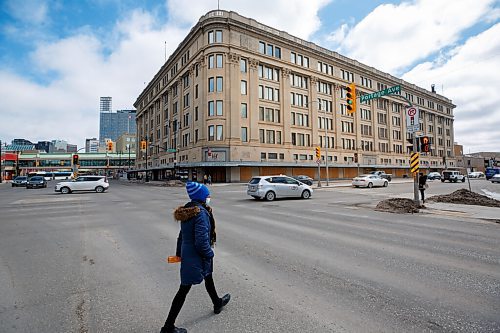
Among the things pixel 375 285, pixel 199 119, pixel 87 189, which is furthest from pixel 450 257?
pixel 199 119

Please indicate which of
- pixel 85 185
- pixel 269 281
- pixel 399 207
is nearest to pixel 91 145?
pixel 85 185

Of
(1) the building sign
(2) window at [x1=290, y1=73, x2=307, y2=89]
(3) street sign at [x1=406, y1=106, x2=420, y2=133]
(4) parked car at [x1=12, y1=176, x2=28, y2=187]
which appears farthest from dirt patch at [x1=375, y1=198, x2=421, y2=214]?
(4) parked car at [x1=12, y1=176, x2=28, y2=187]

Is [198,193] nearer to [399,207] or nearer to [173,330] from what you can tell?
[173,330]

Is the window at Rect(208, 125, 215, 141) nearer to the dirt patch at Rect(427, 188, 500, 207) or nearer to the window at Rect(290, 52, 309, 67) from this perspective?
the window at Rect(290, 52, 309, 67)

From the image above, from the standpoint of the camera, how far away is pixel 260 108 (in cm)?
4744

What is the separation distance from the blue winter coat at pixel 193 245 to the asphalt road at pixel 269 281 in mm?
623

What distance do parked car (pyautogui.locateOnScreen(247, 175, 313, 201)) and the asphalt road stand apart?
9.13 m

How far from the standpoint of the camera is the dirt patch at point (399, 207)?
12539 mm

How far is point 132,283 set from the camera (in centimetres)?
438

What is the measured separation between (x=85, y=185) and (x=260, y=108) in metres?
29.6

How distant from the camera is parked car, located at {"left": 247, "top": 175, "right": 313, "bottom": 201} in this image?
17.5 metres

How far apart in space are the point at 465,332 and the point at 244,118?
43531mm

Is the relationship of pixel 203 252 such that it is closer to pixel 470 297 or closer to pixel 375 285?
pixel 375 285

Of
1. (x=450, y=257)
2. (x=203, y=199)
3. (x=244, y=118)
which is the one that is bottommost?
(x=450, y=257)
